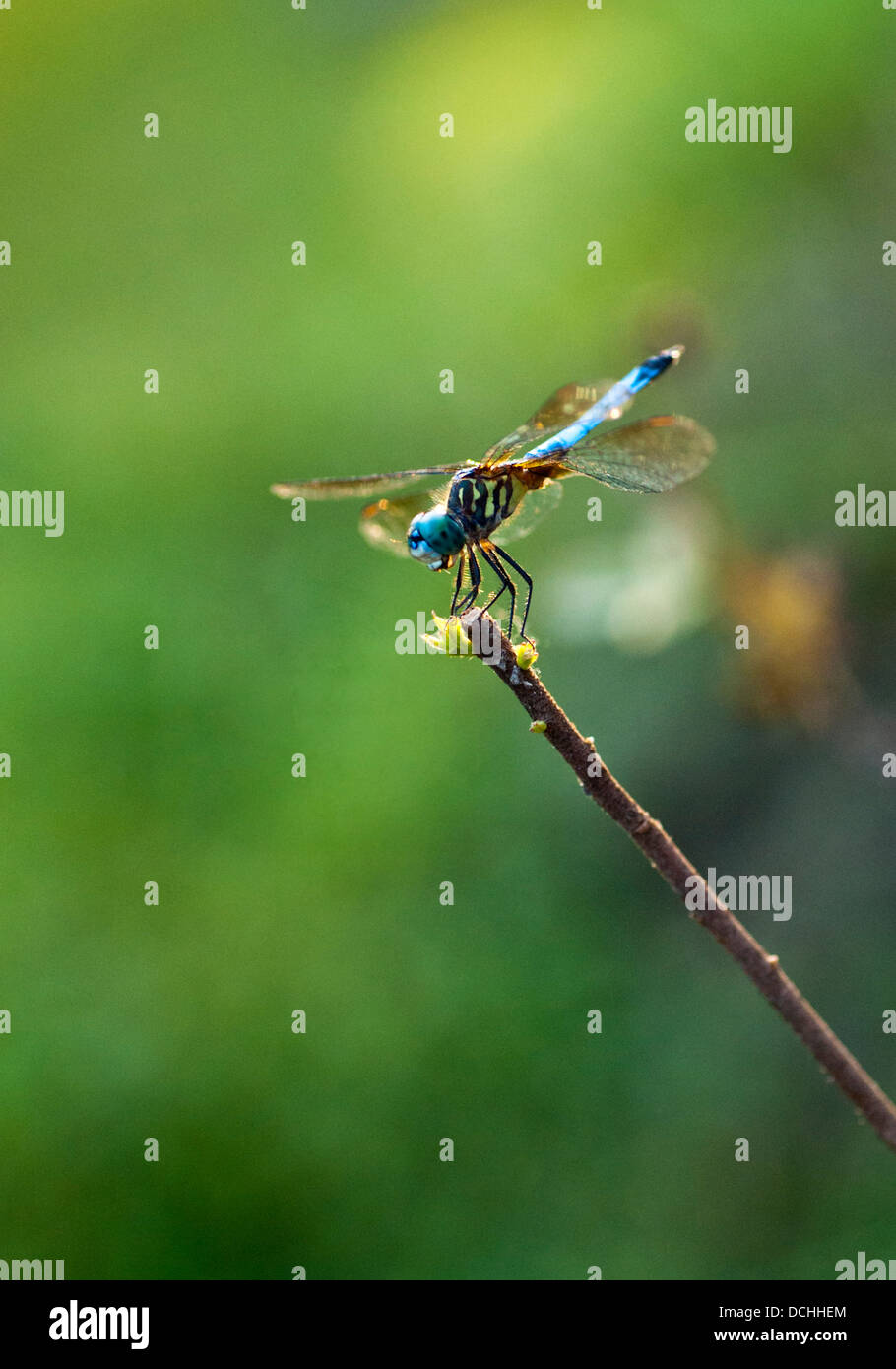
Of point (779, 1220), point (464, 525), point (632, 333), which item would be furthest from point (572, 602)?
point (779, 1220)

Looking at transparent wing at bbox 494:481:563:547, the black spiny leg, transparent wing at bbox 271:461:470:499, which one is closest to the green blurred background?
transparent wing at bbox 494:481:563:547

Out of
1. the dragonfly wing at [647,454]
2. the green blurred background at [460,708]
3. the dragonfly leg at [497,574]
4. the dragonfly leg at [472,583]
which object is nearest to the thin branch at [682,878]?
the dragonfly leg at [472,583]

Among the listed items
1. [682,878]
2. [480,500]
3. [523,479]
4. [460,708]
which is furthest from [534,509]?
[460,708]

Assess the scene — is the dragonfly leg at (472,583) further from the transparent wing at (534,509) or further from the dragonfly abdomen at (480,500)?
the transparent wing at (534,509)

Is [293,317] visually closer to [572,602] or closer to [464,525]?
[572,602]

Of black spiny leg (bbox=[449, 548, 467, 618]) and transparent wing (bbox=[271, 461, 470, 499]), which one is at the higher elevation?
transparent wing (bbox=[271, 461, 470, 499])

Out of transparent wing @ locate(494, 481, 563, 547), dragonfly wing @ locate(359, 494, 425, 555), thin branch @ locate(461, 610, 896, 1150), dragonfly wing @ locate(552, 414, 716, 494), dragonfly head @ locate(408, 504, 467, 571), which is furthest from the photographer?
dragonfly wing @ locate(359, 494, 425, 555)

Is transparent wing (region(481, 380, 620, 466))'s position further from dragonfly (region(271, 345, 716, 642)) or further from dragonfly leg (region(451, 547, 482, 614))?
dragonfly leg (region(451, 547, 482, 614))
